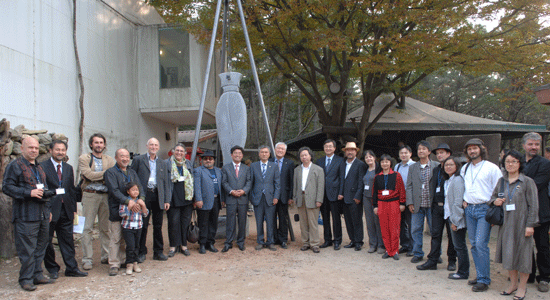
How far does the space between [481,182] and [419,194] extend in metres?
1.08

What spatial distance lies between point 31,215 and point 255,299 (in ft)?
7.95

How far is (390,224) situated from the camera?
5.18 meters

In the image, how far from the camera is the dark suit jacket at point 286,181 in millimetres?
5781

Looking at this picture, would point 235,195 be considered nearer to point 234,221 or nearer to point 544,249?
point 234,221

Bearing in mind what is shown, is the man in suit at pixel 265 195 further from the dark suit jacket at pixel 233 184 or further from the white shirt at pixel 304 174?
the white shirt at pixel 304 174

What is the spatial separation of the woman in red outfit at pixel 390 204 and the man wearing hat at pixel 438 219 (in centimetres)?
55

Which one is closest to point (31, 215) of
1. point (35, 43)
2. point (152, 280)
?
point (152, 280)

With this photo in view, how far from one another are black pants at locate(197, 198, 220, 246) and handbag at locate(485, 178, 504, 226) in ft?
11.6

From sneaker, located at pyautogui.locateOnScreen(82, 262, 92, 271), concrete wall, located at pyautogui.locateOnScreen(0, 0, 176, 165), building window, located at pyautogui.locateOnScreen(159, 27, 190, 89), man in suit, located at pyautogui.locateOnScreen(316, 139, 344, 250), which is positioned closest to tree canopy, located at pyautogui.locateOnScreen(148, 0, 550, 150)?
building window, located at pyautogui.locateOnScreen(159, 27, 190, 89)

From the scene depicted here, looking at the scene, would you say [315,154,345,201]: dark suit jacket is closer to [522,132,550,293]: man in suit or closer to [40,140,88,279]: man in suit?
[522,132,550,293]: man in suit

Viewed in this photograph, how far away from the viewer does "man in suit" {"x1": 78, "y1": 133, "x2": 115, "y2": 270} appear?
4547 millimetres

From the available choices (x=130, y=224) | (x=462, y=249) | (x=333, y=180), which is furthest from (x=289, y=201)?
(x=462, y=249)

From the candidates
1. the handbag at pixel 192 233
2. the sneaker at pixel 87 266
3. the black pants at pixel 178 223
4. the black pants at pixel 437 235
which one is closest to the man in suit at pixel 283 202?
the handbag at pixel 192 233

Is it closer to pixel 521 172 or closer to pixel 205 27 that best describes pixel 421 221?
pixel 521 172
